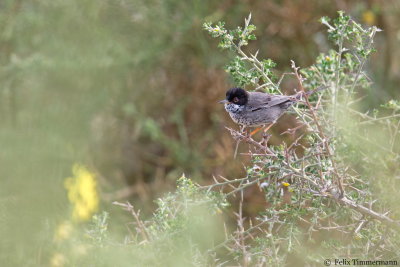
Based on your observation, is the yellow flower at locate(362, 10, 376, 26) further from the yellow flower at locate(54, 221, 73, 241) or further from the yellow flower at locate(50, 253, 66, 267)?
the yellow flower at locate(50, 253, 66, 267)

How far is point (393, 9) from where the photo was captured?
6984 mm

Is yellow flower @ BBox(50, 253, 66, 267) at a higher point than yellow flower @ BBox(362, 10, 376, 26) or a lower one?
lower

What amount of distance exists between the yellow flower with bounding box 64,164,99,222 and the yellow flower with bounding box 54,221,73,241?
2.33ft

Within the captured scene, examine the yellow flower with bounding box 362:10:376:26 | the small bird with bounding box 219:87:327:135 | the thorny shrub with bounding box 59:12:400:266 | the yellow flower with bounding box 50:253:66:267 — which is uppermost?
the yellow flower with bounding box 362:10:376:26

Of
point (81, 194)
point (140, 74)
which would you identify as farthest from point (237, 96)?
point (140, 74)

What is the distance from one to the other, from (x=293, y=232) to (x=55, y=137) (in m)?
3.51

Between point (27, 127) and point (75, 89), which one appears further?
point (75, 89)

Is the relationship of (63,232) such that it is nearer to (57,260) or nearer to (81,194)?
(57,260)

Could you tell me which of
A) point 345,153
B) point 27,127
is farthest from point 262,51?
point 345,153

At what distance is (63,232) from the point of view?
4.55m

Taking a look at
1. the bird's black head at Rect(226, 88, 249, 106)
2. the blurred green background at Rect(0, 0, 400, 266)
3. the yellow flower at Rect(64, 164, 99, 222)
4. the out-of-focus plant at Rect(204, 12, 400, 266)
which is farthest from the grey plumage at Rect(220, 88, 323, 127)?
the yellow flower at Rect(64, 164, 99, 222)

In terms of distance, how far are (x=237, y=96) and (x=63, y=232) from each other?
68.0 inches

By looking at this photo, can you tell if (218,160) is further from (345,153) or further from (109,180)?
(345,153)

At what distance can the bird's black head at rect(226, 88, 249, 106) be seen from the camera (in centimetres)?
399
